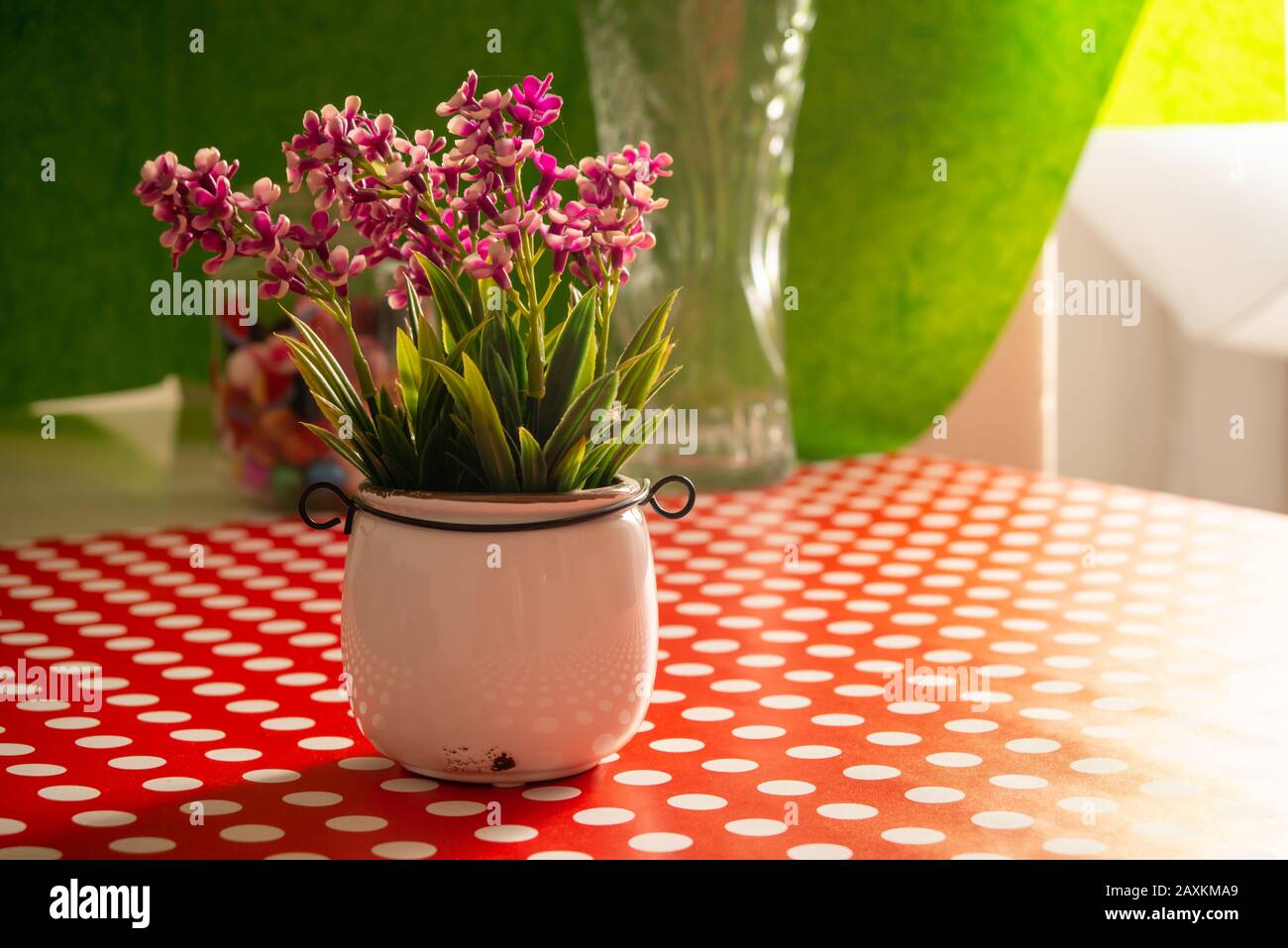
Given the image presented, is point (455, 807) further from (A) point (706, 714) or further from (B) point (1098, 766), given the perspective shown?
(B) point (1098, 766)

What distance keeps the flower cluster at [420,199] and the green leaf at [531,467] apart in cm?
6

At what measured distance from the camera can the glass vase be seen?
1.31 meters

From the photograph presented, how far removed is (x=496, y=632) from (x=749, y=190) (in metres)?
0.79

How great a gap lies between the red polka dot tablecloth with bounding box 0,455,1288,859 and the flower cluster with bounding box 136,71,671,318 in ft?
0.68

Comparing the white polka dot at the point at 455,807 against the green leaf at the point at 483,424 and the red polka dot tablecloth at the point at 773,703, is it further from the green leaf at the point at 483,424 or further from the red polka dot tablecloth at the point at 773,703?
the green leaf at the point at 483,424

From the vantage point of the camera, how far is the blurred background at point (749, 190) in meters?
1.32

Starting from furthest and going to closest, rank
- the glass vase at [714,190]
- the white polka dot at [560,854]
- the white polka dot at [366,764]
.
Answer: the glass vase at [714,190]
the white polka dot at [366,764]
the white polka dot at [560,854]

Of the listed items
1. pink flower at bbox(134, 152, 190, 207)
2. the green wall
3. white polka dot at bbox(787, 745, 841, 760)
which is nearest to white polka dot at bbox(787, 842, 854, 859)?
white polka dot at bbox(787, 745, 841, 760)

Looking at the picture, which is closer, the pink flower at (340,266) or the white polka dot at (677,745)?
the pink flower at (340,266)

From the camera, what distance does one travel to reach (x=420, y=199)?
61 centimetres

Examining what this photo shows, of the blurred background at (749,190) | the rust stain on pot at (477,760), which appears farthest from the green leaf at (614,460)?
the blurred background at (749,190)

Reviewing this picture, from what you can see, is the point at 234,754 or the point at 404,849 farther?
the point at 234,754

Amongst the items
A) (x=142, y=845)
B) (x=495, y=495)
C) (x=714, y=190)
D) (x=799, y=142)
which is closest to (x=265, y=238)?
(x=495, y=495)

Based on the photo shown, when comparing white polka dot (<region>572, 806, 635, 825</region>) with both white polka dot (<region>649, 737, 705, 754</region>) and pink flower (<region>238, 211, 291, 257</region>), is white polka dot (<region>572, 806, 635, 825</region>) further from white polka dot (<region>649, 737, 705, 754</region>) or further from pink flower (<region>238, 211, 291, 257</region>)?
pink flower (<region>238, 211, 291, 257</region>)
